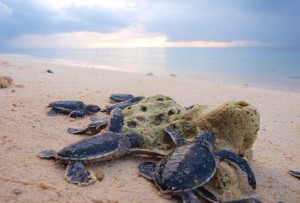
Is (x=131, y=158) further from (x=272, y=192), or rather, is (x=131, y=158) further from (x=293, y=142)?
→ (x=293, y=142)

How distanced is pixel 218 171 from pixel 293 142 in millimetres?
2366

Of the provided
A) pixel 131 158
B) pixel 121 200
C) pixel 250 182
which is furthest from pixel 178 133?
pixel 121 200

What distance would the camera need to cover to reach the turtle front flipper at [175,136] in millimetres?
3356

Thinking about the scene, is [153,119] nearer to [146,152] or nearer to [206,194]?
[146,152]

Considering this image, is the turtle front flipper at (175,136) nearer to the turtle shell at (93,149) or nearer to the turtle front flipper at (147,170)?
the turtle front flipper at (147,170)

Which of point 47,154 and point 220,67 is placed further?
point 220,67

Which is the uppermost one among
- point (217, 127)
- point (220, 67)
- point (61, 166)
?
point (217, 127)

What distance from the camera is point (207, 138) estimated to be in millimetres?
3283

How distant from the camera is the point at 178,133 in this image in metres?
3.63

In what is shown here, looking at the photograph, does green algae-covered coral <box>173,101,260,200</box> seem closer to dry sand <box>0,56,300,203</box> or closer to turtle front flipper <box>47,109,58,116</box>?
dry sand <box>0,56,300,203</box>

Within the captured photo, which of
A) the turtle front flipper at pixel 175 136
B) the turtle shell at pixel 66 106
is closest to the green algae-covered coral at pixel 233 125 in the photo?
the turtle front flipper at pixel 175 136

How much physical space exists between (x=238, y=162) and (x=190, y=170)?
662 mm

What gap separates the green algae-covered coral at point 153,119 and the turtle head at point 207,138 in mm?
532

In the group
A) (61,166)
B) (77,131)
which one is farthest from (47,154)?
(77,131)
